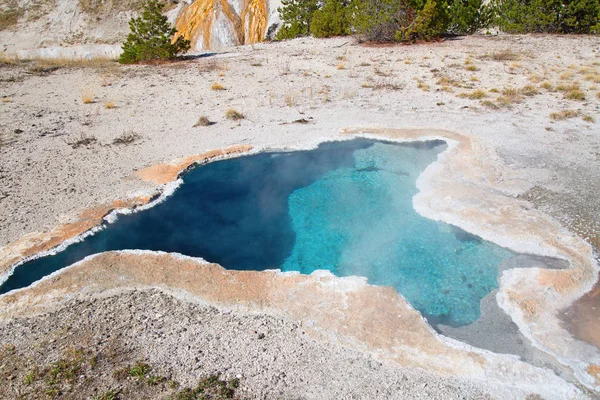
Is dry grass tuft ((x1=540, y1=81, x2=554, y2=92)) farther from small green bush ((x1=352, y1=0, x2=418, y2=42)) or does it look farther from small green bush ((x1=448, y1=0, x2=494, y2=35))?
small green bush ((x1=448, y1=0, x2=494, y2=35))

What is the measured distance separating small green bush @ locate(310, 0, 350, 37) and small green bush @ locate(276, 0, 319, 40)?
4.96 feet

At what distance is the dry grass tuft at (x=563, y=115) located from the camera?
10.3m

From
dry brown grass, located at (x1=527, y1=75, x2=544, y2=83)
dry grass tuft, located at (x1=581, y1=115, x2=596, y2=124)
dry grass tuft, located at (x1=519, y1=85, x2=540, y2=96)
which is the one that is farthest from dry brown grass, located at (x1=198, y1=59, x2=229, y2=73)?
dry grass tuft, located at (x1=581, y1=115, x2=596, y2=124)

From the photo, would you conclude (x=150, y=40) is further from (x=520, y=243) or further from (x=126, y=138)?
(x=520, y=243)

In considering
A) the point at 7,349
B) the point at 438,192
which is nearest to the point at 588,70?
the point at 438,192

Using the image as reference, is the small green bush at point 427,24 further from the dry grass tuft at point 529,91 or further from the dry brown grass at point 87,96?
the dry brown grass at point 87,96

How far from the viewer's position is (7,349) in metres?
4.43

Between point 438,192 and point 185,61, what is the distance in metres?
13.8

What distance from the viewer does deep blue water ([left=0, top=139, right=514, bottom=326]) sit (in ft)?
18.6

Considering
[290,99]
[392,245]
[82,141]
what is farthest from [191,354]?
[290,99]

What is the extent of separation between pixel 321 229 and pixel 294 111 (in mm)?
5441

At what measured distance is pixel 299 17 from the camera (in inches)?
925

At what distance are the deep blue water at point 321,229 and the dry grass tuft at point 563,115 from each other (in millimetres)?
3287

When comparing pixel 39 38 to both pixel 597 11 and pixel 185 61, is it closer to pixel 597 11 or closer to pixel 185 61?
pixel 185 61
